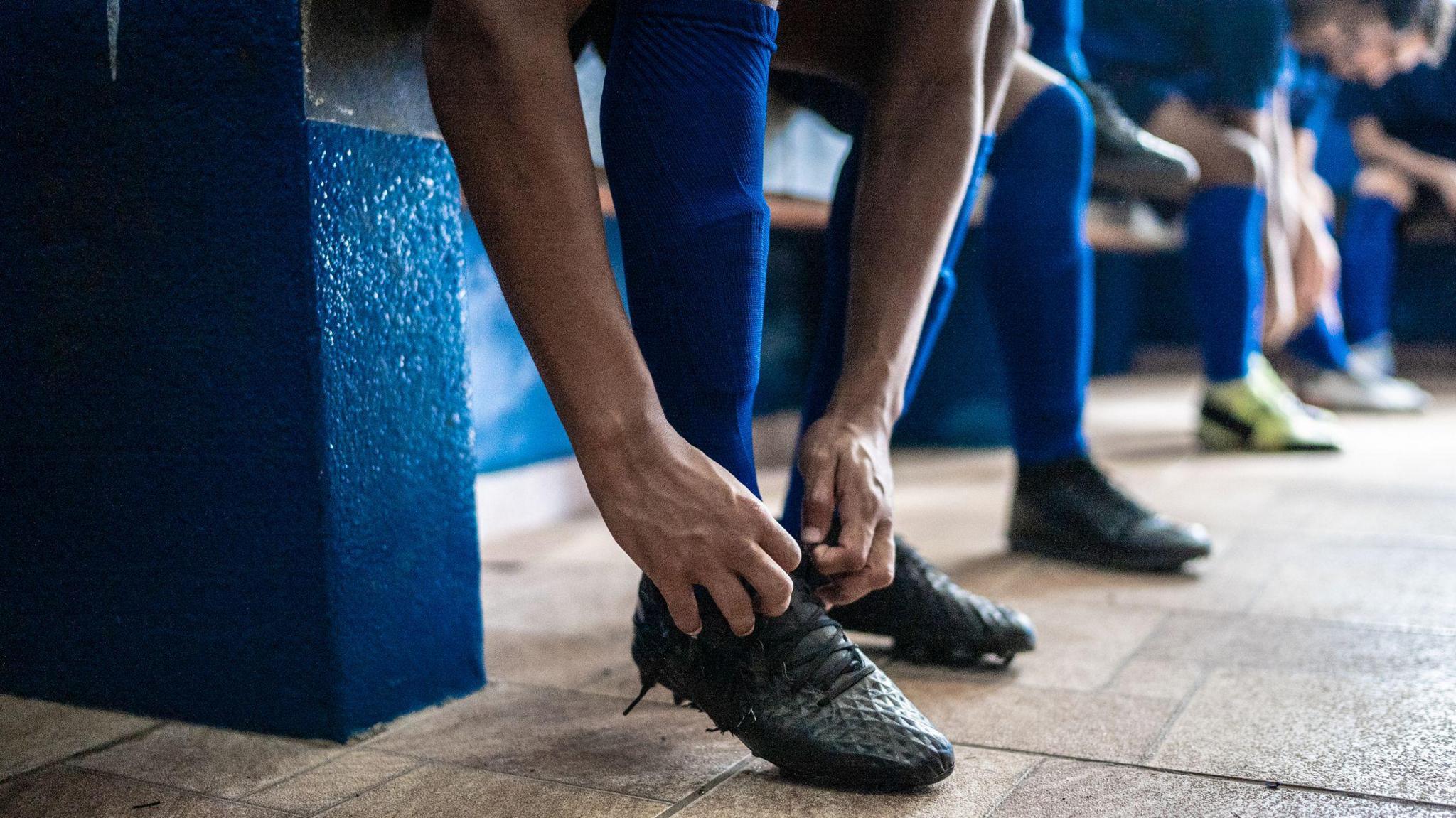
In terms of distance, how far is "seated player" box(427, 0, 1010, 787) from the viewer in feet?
2.13

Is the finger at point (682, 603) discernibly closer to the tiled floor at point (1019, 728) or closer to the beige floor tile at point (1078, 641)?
the tiled floor at point (1019, 728)

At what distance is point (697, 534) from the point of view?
65 cm

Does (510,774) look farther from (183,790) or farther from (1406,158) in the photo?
(1406,158)

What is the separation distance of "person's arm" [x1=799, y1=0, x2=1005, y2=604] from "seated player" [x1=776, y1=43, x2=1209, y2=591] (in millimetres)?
507

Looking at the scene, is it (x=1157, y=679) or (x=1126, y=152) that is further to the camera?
(x=1126, y=152)

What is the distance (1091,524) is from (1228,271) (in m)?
1.23

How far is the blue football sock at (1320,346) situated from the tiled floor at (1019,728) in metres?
2.00

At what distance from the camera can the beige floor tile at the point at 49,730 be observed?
840mm

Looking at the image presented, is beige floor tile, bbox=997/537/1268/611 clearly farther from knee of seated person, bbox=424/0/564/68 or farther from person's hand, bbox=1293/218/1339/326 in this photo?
person's hand, bbox=1293/218/1339/326

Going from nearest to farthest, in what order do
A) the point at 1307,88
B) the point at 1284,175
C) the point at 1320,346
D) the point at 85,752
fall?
the point at 85,752, the point at 1284,175, the point at 1307,88, the point at 1320,346

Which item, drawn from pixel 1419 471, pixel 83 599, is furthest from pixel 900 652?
pixel 1419 471

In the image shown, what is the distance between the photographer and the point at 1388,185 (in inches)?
159

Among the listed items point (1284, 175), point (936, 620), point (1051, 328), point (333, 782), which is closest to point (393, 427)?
point (333, 782)

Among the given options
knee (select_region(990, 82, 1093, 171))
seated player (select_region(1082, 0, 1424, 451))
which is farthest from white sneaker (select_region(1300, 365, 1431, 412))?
knee (select_region(990, 82, 1093, 171))
